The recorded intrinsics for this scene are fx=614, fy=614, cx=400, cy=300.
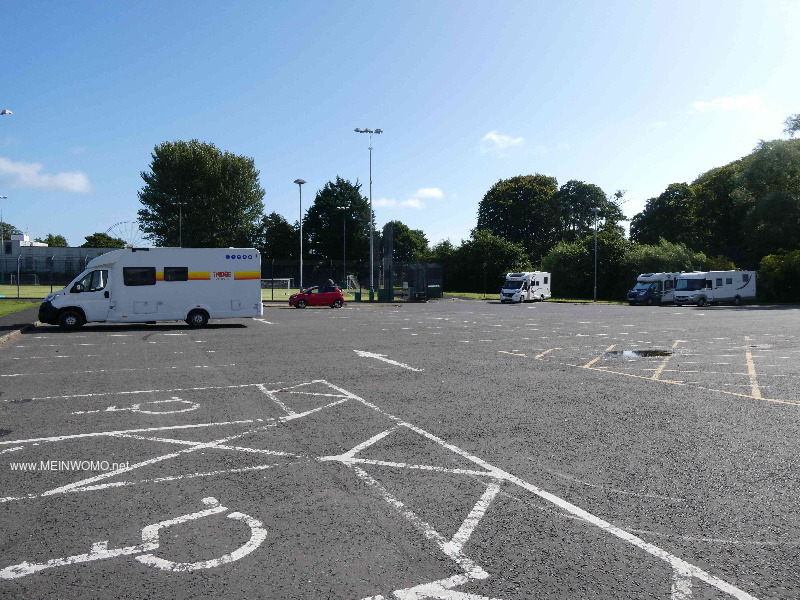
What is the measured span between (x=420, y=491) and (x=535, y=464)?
1316 millimetres

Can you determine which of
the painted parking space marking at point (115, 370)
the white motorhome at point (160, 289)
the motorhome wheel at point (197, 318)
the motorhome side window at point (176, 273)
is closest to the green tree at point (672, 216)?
the white motorhome at point (160, 289)

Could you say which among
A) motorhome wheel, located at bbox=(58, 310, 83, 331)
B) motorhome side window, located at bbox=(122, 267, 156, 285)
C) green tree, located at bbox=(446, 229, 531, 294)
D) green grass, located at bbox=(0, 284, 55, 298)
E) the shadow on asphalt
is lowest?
the shadow on asphalt

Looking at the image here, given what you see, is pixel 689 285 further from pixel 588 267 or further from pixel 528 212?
pixel 528 212

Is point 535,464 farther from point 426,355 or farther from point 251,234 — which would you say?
point 251,234

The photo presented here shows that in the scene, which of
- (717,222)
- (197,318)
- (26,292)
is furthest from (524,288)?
(26,292)

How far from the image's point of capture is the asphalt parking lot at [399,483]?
352 cm

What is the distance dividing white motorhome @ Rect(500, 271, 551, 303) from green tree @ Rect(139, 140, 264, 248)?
36.8m

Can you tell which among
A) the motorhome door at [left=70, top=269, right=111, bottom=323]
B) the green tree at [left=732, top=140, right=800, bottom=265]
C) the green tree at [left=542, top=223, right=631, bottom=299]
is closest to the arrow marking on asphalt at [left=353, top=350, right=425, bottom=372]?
the motorhome door at [left=70, top=269, right=111, bottom=323]

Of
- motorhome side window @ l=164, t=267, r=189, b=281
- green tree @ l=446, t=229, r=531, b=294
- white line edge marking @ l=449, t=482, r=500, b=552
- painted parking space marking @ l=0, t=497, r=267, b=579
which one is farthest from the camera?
green tree @ l=446, t=229, r=531, b=294

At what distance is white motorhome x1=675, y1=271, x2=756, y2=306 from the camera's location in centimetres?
4344

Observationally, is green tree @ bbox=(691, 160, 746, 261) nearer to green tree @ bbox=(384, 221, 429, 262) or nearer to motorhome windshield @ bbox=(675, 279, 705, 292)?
motorhome windshield @ bbox=(675, 279, 705, 292)

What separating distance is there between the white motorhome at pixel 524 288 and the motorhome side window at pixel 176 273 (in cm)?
2936

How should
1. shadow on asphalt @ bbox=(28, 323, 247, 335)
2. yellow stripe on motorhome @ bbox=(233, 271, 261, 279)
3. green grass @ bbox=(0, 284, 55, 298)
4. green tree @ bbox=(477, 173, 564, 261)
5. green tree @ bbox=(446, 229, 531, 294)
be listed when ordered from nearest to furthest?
shadow on asphalt @ bbox=(28, 323, 247, 335) < yellow stripe on motorhome @ bbox=(233, 271, 261, 279) < green grass @ bbox=(0, 284, 55, 298) < green tree @ bbox=(446, 229, 531, 294) < green tree @ bbox=(477, 173, 564, 261)

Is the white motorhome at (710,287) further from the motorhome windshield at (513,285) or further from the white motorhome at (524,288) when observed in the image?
the motorhome windshield at (513,285)
